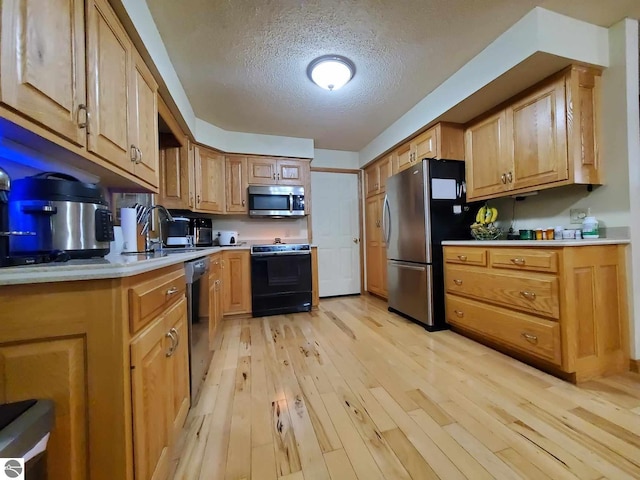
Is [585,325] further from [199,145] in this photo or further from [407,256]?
[199,145]

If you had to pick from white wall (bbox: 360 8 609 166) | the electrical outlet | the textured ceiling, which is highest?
the textured ceiling

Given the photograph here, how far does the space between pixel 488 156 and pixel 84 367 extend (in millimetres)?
3038

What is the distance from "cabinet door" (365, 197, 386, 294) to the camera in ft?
13.2

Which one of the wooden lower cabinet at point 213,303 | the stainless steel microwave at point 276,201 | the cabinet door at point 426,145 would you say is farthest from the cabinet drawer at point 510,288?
the wooden lower cabinet at point 213,303

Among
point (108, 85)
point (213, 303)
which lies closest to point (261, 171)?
point (213, 303)

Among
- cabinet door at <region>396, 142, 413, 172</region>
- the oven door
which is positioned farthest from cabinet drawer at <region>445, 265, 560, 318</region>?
the oven door

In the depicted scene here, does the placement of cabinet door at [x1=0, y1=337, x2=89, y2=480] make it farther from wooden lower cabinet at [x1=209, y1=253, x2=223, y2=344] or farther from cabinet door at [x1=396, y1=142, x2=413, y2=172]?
cabinet door at [x1=396, y1=142, x2=413, y2=172]

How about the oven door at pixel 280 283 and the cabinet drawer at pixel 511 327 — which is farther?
the oven door at pixel 280 283

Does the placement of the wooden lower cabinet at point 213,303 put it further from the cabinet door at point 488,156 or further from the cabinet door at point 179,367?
the cabinet door at point 488,156

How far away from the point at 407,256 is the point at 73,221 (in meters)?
2.73

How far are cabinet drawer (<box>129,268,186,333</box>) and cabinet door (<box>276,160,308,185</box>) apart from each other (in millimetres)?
2627

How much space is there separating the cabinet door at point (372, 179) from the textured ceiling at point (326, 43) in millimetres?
1143

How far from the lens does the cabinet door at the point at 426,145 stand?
2.80m

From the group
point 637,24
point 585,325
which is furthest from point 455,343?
point 637,24
